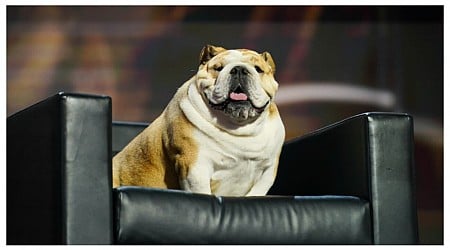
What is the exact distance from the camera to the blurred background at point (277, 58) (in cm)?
349

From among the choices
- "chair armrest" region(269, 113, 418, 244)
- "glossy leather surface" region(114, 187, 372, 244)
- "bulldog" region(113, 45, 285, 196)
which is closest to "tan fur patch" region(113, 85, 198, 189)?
"bulldog" region(113, 45, 285, 196)

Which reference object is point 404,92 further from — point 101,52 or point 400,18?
point 101,52

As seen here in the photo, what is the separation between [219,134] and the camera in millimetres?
1856

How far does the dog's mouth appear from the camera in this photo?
1850 mm

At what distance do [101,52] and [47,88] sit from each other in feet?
0.97

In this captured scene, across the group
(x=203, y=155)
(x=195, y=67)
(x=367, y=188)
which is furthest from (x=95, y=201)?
(x=195, y=67)

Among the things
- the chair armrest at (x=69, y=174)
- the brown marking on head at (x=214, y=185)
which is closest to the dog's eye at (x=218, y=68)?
the brown marking on head at (x=214, y=185)

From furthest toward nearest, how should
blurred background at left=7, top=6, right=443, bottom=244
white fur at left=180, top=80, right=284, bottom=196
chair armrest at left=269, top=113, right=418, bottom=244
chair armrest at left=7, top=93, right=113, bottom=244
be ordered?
1. blurred background at left=7, top=6, right=443, bottom=244
2. white fur at left=180, top=80, right=284, bottom=196
3. chair armrest at left=269, top=113, right=418, bottom=244
4. chair armrest at left=7, top=93, right=113, bottom=244

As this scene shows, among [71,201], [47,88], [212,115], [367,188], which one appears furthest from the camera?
[47,88]

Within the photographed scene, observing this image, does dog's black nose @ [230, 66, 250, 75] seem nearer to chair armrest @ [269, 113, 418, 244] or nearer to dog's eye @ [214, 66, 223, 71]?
dog's eye @ [214, 66, 223, 71]

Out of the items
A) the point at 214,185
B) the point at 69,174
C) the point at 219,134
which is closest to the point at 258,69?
the point at 219,134

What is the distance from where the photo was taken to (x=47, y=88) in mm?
3451

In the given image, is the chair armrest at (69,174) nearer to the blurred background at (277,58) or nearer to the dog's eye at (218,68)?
the dog's eye at (218,68)

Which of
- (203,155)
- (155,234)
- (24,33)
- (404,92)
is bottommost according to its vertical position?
(155,234)
